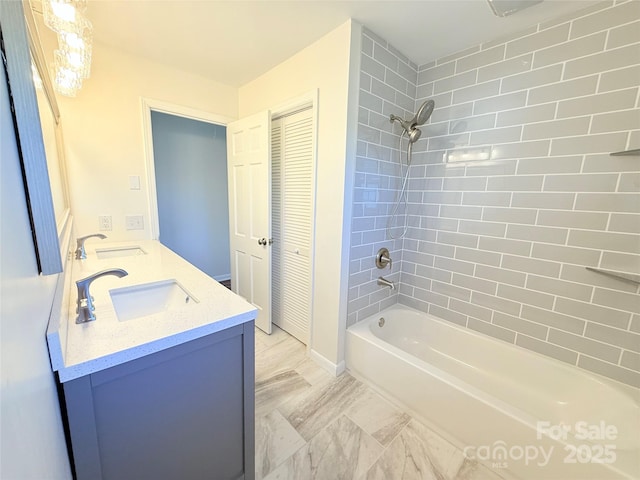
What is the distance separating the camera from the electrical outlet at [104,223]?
2.01 metres

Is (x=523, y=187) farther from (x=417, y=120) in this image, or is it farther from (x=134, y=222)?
(x=134, y=222)

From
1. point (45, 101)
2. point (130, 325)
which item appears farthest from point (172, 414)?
point (45, 101)

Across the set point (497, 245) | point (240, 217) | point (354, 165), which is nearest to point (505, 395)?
point (497, 245)

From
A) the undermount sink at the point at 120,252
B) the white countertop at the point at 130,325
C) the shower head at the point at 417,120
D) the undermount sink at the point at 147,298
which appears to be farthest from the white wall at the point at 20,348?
the shower head at the point at 417,120

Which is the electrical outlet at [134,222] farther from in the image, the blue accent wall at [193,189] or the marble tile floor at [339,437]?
the marble tile floor at [339,437]

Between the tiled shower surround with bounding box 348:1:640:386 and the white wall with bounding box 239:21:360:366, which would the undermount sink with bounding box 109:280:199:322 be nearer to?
the white wall with bounding box 239:21:360:366

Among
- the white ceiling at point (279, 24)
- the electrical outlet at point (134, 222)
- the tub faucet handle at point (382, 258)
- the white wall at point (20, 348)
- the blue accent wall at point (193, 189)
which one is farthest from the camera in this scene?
the blue accent wall at point (193, 189)

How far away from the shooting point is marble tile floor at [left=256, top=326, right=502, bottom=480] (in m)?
1.28

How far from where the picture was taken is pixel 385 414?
5.27 ft

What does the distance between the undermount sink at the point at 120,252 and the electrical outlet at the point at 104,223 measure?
0.88 feet

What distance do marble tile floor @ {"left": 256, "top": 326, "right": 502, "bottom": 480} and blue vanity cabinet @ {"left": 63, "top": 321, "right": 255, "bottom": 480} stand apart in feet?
1.00

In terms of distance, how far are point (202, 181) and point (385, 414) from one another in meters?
3.34

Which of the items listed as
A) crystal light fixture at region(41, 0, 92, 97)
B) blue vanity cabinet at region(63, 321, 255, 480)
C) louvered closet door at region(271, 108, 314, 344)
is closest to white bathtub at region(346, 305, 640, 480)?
louvered closet door at region(271, 108, 314, 344)

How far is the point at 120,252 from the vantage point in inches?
74.3
